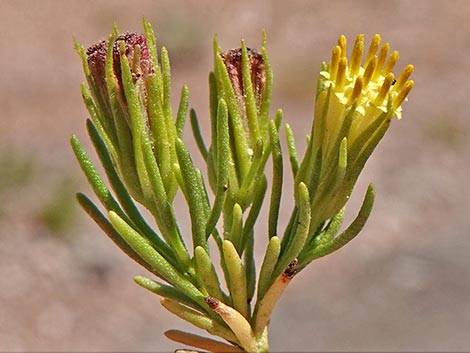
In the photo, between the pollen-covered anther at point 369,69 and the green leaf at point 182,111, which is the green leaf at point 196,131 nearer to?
the green leaf at point 182,111

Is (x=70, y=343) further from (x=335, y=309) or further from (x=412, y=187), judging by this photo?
(x=412, y=187)

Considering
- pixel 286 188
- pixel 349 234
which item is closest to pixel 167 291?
pixel 349 234

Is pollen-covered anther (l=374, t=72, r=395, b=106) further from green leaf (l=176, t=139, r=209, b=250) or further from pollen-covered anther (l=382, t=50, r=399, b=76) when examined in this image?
green leaf (l=176, t=139, r=209, b=250)

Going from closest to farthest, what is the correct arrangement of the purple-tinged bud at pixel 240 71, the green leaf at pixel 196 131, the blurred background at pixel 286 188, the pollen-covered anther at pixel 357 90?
1. the pollen-covered anther at pixel 357 90
2. the purple-tinged bud at pixel 240 71
3. the green leaf at pixel 196 131
4. the blurred background at pixel 286 188

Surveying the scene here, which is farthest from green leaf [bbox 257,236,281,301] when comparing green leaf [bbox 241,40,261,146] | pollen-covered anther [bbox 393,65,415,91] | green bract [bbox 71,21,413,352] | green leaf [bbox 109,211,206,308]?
pollen-covered anther [bbox 393,65,415,91]

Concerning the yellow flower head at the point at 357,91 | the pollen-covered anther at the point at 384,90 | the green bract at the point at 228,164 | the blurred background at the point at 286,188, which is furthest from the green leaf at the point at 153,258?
the blurred background at the point at 286,188

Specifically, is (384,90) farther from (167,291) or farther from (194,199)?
(167,291)
